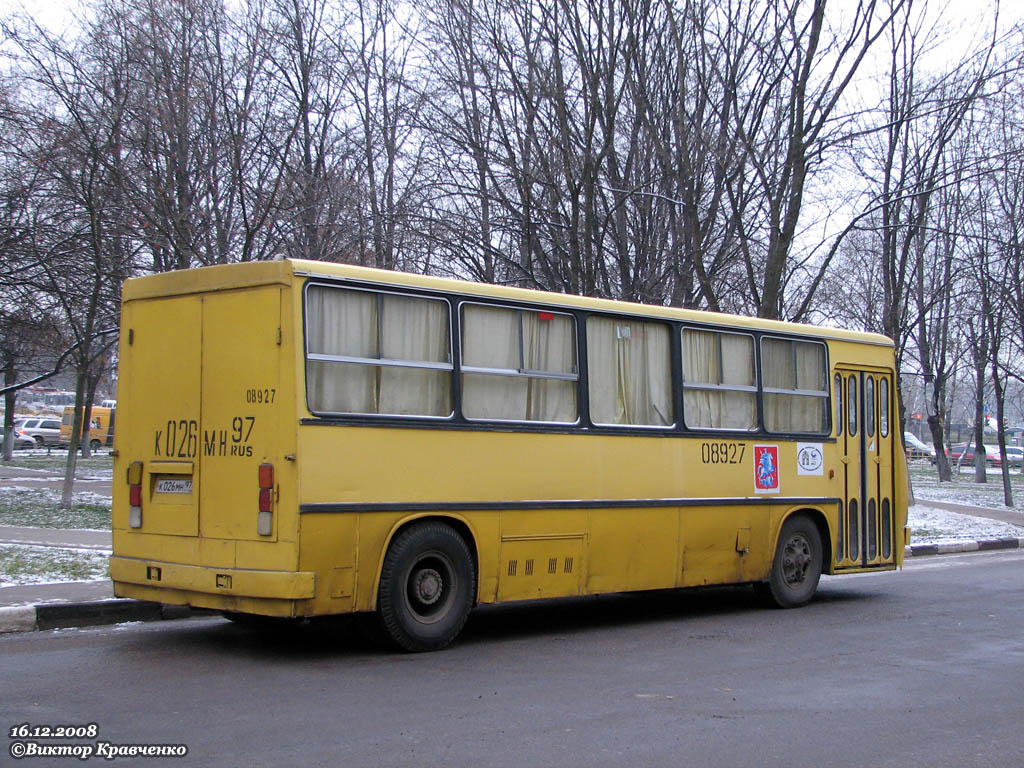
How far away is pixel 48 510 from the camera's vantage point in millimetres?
21312

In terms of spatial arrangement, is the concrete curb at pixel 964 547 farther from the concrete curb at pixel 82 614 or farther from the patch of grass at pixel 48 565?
the concrete curb at pixel 82 614

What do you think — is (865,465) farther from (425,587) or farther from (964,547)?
(964,547)

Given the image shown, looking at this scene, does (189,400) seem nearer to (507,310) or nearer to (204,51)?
(507,310)

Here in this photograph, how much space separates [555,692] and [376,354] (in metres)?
2.93

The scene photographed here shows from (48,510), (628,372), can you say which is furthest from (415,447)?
(48,510)

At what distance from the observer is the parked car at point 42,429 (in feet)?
233

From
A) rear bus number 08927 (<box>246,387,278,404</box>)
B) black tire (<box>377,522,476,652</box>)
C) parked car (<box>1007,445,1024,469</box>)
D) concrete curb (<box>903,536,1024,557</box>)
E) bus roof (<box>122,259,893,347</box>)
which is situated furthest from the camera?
parked car (<box>1007,445,1024,469</box>)

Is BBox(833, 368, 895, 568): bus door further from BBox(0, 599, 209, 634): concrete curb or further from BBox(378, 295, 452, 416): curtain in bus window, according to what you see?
BBox(0, 599, 209, 634): concrete curb

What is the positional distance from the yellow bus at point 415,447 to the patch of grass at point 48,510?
9980 mm

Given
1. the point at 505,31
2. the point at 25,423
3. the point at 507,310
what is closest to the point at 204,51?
the point at 505,31

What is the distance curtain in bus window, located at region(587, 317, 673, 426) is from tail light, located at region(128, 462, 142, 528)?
12.9 feet

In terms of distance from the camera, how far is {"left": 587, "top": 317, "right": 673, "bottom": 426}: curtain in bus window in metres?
10.9

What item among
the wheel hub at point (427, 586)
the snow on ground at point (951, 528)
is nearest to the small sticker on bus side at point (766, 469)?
the wheel hub at point (427, 586)

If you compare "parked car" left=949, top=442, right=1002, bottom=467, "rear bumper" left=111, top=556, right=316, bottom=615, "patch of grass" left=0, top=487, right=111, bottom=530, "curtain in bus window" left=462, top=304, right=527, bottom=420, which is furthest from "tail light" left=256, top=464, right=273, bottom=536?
"parked car" left=949, top=442, right=1002, bottom=467
